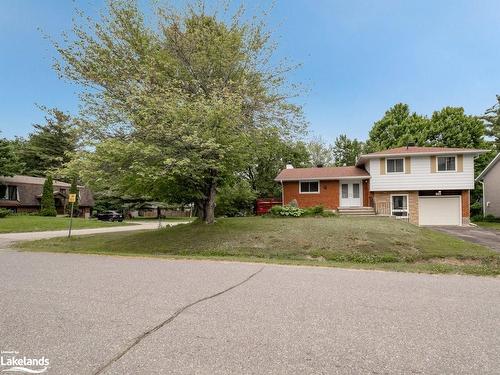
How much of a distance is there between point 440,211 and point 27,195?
40604 mm

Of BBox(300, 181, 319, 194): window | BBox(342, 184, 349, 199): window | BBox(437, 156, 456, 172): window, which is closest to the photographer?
BBox(437, 156, 456, 172): window

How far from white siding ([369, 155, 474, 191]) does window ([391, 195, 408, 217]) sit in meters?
0.76

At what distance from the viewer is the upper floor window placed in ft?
115

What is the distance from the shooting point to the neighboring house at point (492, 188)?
2697 cm

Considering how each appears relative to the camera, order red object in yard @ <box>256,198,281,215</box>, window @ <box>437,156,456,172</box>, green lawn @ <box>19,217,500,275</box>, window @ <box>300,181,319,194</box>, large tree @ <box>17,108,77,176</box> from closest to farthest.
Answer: green lawn @ <box>19,217,500,275</box>
window @ <box>437,156,456,172</box>
window @ <box>300,181,319,194</box>
red object in yard @ <box>256,198,281,215</box>
large tree @ <box>17,108,77,176</box>

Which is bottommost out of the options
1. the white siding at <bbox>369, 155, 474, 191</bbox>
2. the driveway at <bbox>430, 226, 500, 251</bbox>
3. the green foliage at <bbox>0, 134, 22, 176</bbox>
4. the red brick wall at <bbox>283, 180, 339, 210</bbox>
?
the driveway at <bbox>430, 226, 500, 251</bbox>

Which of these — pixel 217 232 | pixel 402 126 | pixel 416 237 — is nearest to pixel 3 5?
pixel 217 232

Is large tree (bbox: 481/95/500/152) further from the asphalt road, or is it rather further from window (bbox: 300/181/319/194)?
the asphalt road

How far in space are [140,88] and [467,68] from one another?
17.0 metres

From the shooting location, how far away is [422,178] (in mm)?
22125

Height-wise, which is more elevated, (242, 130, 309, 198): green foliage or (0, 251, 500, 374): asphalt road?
(242, 130, 309, 198): green foliage

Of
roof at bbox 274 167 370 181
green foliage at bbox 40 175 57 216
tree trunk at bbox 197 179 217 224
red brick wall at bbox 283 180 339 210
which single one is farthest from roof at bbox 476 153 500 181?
green foliage at bbox 40 175 57 216

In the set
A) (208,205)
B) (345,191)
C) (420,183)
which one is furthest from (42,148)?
(420,183)

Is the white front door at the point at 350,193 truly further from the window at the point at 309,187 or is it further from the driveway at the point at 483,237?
the driveway at the point at 483,237
